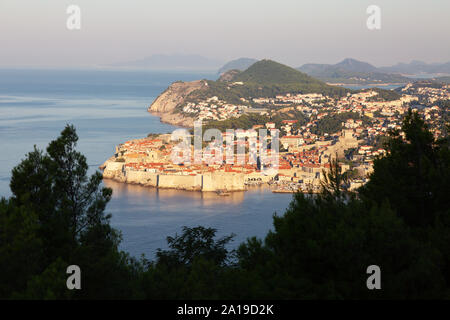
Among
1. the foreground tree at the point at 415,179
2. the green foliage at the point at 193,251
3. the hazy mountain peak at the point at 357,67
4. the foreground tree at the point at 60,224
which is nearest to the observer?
the foreground tree at the point at 60,224

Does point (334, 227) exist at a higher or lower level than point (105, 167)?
higher

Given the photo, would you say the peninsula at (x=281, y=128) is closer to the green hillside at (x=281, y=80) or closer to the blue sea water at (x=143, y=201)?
the green hillside at (x=281, y=80)

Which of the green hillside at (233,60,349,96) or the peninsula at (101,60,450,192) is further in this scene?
the green hillside at (233,60,349,96)

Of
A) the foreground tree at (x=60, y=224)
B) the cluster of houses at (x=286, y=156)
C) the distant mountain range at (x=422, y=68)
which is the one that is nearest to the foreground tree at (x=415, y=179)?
the foreground tree at (x=60, y=224)

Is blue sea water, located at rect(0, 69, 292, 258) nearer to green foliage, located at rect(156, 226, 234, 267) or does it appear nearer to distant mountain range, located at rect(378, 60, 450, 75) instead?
green foliage, located at rect(156, 226, 234, 267)

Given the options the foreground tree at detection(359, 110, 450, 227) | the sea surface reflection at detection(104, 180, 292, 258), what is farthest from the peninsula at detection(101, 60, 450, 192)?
the sea surface reflection at detection(104, 180, 292, 258)

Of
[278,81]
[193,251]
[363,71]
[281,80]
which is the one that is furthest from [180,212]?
[363,71]
